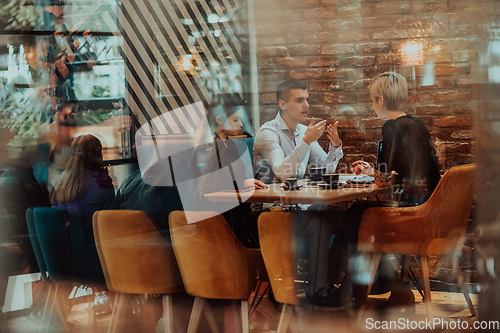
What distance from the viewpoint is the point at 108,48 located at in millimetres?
2396

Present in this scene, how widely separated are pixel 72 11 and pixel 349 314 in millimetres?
2162

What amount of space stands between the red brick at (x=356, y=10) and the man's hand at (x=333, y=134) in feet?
1.58

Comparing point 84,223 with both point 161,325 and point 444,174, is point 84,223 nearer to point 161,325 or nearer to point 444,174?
point 161,325

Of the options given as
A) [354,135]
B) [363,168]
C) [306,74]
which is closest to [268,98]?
[306,74]

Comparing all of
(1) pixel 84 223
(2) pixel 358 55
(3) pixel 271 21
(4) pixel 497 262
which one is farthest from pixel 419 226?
(1) pixel 84 223

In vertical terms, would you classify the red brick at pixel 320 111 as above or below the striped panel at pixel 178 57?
below

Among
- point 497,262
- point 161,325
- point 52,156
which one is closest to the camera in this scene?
point 497,262

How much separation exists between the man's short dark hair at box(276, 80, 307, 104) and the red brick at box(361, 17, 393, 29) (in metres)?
0.37

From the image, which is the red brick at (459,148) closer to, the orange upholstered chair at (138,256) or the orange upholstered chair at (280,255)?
the orange upholstered chair at (280,255)

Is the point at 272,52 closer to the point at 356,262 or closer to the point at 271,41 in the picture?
the point at 271,41

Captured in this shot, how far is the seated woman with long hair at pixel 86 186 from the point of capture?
240 centimetres

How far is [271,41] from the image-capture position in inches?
78.5

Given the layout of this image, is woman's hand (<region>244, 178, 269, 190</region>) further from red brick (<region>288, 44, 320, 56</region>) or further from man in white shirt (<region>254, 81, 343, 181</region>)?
red brick (<region>288, 44, 320, 56</region>)

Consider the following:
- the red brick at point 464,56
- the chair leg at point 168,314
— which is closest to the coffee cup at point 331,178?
the red brick at point 464,56
